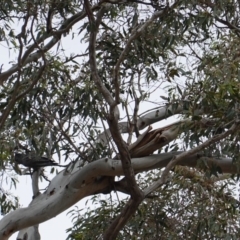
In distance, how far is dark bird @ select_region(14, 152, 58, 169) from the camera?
4.54m

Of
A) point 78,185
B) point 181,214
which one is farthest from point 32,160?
point 181,214

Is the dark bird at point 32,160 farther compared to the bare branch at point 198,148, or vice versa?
the dark bird at point 32,160

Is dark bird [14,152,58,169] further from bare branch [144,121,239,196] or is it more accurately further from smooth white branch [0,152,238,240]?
bare branch [144,121,239,196]

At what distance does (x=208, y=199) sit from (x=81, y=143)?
91 centimetres

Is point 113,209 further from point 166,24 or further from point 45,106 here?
point 166,24

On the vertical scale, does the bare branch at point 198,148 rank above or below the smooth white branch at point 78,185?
below

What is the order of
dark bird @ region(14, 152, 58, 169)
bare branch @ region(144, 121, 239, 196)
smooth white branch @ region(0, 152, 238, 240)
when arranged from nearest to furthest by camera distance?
bare branch @ region(144, 121, 239, 196) → smooth white branch @ region(0, 152, 238, 240) → dark bird @ region(14, 152, 58, 169)

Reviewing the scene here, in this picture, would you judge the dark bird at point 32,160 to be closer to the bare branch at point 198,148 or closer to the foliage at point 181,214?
the foliage at point 181,214

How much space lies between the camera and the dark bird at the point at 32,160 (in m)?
4.54

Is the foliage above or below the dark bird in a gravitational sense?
below

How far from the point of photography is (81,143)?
167 inches

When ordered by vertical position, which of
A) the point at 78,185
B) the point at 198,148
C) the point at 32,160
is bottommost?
the point at 198,148

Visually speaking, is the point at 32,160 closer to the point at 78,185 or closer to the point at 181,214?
the point at 78,185

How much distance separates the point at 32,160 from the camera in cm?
463
